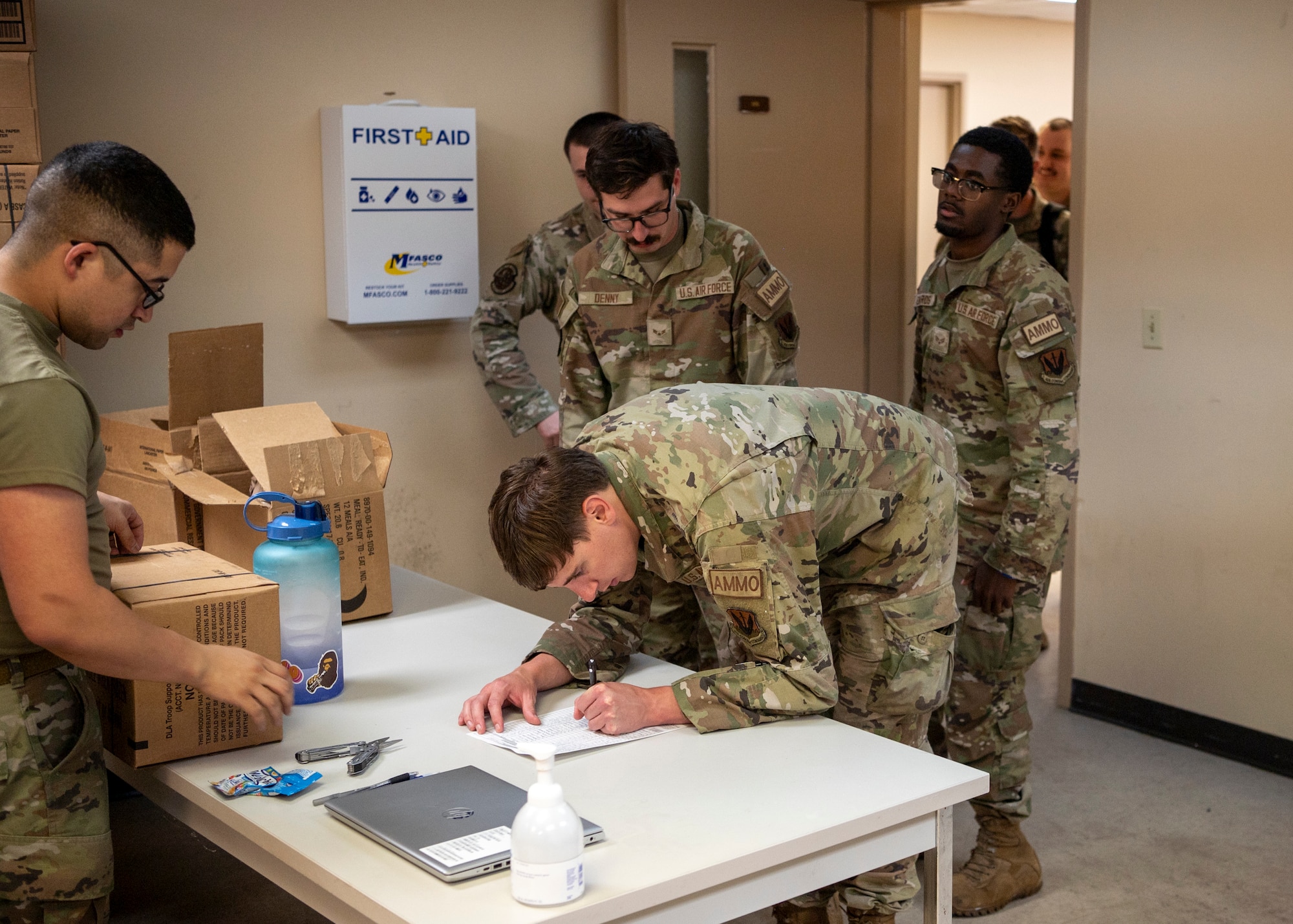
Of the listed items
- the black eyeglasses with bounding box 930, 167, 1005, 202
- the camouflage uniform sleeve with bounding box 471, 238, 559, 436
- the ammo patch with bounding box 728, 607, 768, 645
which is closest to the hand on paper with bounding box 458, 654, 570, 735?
the ammo patch with bounding box 728, 607, 768, 645

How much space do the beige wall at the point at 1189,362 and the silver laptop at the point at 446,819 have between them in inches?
101

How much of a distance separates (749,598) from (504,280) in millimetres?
2151

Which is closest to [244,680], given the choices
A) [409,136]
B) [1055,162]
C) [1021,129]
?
[409,136]

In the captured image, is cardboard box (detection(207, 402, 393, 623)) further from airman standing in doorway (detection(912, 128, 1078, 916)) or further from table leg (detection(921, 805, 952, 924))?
airman standing in doorway (detection(912, 128, 1078, 916))

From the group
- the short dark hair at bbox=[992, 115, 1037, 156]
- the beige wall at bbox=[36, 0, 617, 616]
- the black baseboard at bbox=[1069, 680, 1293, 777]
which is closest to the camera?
the beige wall at bbox=[36, 0, 617, 616]

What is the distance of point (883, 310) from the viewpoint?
454 centimetres

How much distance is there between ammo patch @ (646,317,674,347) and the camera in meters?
2.78

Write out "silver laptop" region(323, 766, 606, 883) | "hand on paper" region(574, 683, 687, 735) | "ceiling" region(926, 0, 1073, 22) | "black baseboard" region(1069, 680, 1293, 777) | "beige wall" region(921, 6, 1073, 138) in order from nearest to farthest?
"silver laptop" region(323, 766, 606, 883)
"hand on paper" region(574, 683, 687, 735)
"black baseboard" region(1069, 680, 1293, 777)
"ceiling" region(926, 0, 1073, 22)
"beige wall" region(921, 6, 1073, 138)

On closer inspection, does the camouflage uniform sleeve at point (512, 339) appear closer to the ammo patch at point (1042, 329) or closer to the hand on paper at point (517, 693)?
the ammo patch at point (1042, 329)

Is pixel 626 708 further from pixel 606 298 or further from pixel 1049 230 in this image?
pixel 1049 230

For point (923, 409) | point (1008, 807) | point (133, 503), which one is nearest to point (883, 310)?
point (923, 409)

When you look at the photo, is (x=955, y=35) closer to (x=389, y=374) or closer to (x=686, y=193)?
(x=686, y=193)

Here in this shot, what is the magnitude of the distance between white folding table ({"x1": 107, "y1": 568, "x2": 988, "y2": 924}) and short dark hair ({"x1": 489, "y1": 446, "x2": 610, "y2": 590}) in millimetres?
263

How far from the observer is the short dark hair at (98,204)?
1.52 meters
